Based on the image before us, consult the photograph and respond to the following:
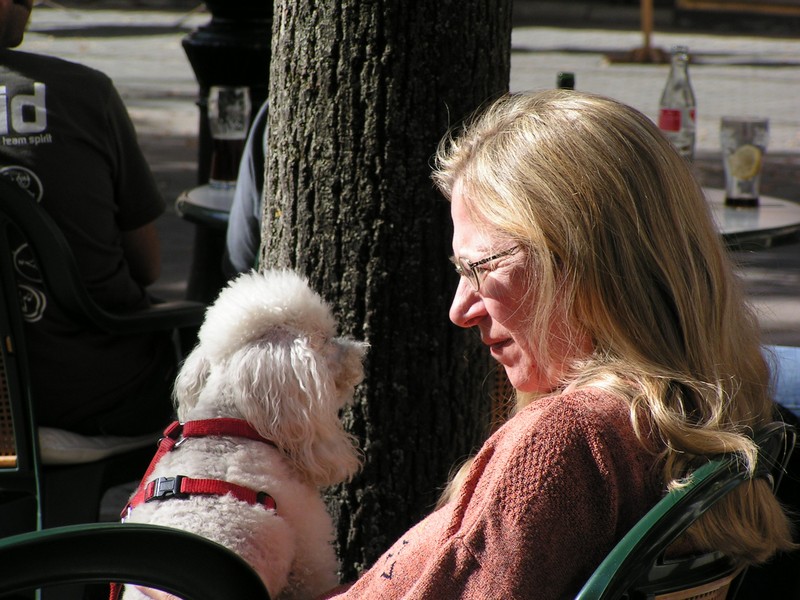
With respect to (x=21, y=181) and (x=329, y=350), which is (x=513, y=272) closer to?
(x=329, y=350)

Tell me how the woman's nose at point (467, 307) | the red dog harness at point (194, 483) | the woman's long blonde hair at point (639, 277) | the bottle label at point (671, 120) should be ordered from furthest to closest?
the bottle label at point (671, 120) → the red dog harness at point (194, 483) → the woman's nose at point (467, 307) → the woman's long blonde hair at point (639, 277)

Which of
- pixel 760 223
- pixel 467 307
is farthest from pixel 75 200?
pixel 760 223

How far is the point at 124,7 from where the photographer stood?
933 inches

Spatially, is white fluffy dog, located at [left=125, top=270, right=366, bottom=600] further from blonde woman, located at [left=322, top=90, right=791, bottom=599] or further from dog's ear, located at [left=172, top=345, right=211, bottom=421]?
blonde woman, located at [left=322, top=90, right=791, bottom=599]

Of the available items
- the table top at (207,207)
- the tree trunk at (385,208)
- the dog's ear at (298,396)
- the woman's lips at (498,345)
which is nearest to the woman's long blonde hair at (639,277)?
the woman's lips at (498,345)

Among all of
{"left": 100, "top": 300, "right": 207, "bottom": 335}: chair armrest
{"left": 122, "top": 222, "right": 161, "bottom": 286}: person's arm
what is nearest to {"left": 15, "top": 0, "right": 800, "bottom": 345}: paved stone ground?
{"left": 100, "top": 300, "right": 207, "bottom": 335}: chair armrest

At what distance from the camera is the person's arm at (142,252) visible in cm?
304

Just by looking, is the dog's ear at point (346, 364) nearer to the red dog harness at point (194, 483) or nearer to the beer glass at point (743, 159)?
the red dog harness at point (194, 483)

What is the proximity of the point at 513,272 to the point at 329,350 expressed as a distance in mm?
682

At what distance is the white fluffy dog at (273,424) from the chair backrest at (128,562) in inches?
17.1

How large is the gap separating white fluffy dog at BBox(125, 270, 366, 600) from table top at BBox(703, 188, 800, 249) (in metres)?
1.42

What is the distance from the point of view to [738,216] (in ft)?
11.5

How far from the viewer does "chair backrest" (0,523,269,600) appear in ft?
4.22

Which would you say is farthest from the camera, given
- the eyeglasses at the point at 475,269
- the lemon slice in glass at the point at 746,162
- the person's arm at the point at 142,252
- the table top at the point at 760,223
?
the lemon slice in glass at the point at 746,162
